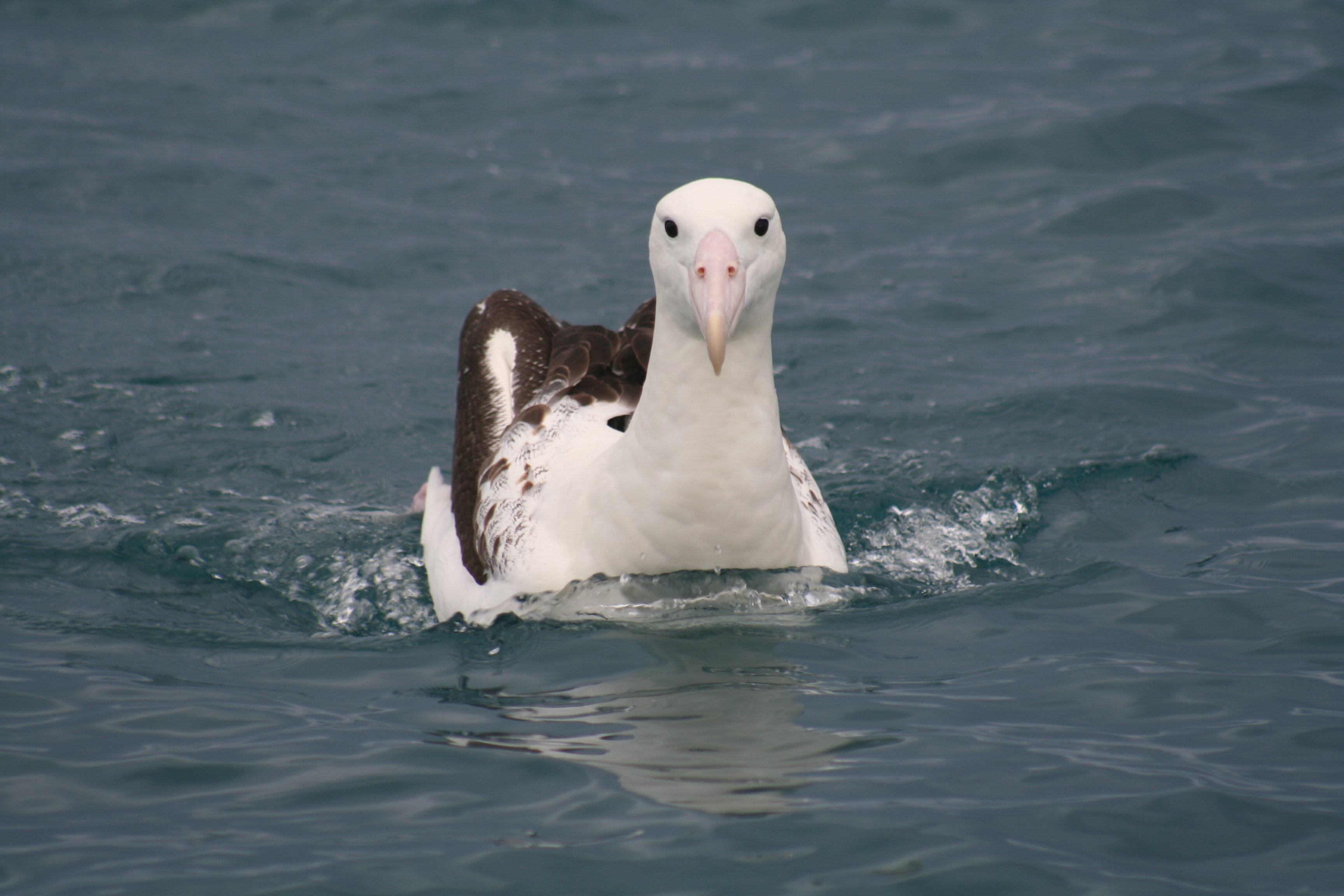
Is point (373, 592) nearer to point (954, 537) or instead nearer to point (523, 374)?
point (523, 374)

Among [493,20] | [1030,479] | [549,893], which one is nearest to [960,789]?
[549,893]

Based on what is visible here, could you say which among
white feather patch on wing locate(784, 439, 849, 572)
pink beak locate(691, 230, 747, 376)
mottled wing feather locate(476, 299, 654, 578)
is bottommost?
white feather patch on wing locate(784, 439, 849, 572)

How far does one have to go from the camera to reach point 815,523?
20.6ft

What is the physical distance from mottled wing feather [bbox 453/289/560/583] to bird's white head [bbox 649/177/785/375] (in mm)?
1872

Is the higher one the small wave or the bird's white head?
the bird's white head

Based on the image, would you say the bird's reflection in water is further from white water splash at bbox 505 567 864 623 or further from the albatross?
the albatross

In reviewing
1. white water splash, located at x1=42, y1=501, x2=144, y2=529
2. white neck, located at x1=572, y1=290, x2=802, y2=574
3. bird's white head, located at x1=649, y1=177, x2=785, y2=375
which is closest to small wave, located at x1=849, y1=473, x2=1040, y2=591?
white neck, located at x1=572, y1=290, x2=802, y2=574

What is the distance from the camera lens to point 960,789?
4301 millimetres

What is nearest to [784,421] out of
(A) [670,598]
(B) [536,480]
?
(B) [536,480]

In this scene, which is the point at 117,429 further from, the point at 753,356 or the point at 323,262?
the point at 753,356

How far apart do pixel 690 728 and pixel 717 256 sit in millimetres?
1604

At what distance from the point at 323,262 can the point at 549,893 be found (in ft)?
27.7

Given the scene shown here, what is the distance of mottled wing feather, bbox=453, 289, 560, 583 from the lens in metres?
6.89

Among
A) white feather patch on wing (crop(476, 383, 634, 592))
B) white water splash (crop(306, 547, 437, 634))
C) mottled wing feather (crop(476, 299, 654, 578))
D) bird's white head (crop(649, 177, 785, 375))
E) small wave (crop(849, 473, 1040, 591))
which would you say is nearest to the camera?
bird's white head (crop(649, 177, 785, 375))
